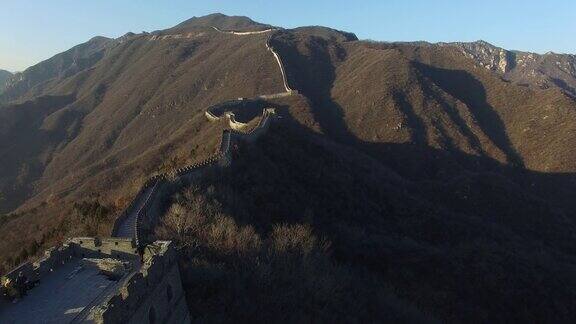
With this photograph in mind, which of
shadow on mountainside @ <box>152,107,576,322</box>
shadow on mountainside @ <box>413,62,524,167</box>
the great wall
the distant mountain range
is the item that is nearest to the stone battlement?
the great wall

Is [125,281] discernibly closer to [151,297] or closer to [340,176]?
[151,297]

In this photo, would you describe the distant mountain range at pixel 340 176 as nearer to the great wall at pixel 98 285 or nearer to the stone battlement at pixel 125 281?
the stone battlement at pixel 125 281

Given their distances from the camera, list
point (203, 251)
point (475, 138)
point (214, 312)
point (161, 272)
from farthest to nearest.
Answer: point (475, 138) < point (203, 251) < point (214, 312) < point (161, 272)

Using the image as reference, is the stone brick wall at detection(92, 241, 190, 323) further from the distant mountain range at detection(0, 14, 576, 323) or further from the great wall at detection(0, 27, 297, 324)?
the distant mountain range at detection(0, 14, 576, 323)

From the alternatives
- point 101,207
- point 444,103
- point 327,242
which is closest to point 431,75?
point 444,103

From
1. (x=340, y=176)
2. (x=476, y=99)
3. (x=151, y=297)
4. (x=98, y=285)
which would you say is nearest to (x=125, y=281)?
(x=151, y=297)

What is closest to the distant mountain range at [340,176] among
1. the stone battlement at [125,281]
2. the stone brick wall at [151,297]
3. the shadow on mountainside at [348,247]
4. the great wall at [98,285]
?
the shadow on mountainside at [348,247]

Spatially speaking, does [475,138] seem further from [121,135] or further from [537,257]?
[121,135]

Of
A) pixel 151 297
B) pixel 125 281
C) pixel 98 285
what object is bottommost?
pixel 151 297
